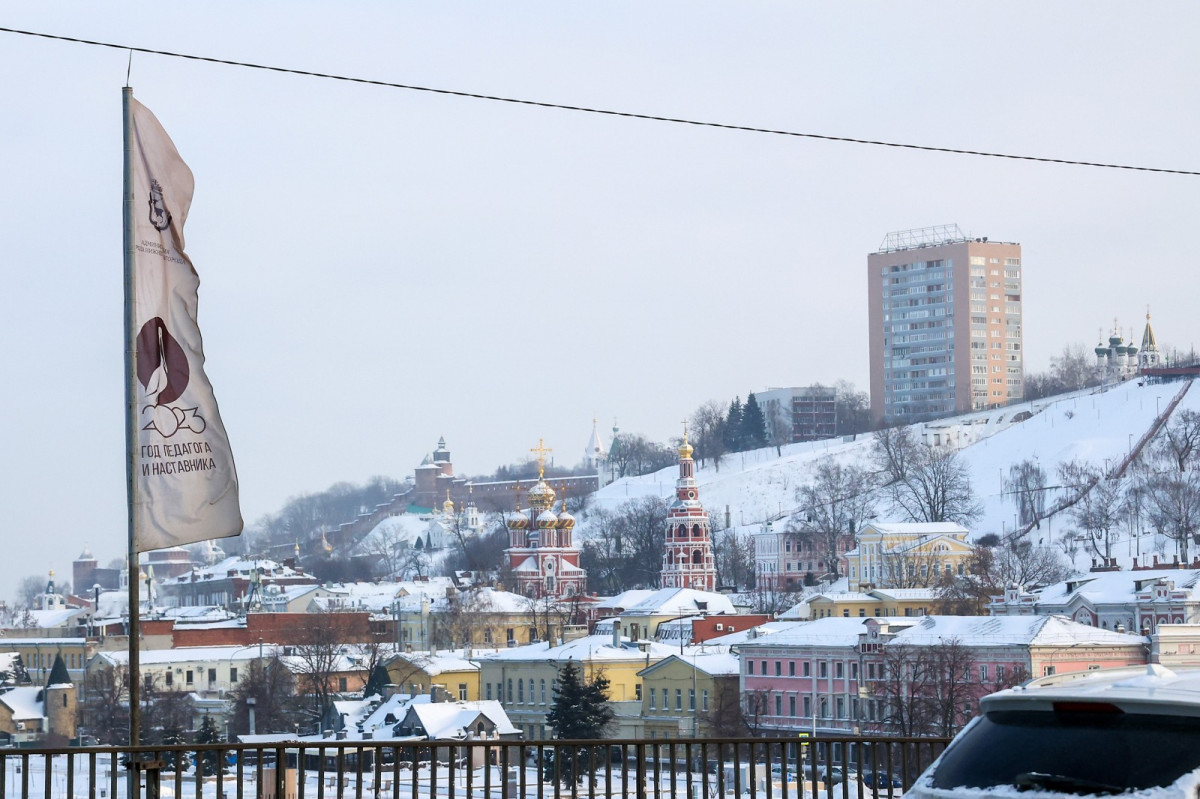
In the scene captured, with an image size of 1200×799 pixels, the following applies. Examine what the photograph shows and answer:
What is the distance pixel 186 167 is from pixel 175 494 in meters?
1.67

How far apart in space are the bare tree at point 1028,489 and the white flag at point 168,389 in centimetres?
11265

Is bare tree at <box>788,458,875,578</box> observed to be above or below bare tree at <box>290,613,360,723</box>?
above

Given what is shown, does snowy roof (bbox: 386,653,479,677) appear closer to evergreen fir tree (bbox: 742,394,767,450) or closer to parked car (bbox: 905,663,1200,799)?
parked car (bbox: 905,663,1200,799)

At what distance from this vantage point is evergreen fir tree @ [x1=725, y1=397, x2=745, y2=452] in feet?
560

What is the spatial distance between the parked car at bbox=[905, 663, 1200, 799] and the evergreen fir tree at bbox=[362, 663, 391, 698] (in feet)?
193

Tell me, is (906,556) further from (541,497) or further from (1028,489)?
(1028,489)

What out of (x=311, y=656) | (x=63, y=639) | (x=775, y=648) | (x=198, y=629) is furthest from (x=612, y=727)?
(x=63, y=639)

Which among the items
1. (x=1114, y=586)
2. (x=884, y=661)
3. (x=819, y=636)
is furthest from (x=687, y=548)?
(x=884, y=661)

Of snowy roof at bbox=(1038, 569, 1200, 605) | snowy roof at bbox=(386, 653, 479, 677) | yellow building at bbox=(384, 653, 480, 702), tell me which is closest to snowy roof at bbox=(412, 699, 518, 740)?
yellow building at bbox=(384, 653, 480, 702)

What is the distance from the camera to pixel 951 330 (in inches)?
6683

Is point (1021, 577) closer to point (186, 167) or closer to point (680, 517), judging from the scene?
point (680, 517)

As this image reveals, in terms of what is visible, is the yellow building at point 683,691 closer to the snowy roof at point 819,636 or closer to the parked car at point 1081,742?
the snowy roof at point 819,636

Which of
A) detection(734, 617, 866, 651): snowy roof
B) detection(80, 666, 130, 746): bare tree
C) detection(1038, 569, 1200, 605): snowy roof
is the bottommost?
detection(80, 666, 130, 746): bare tree

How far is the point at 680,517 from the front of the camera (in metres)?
106
